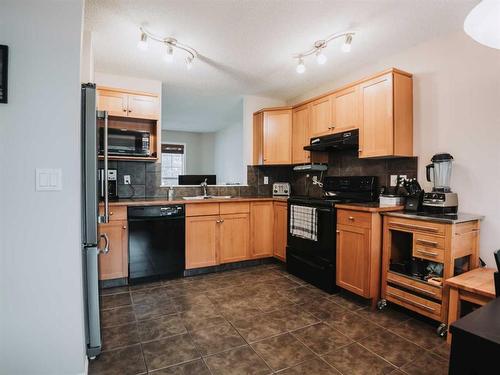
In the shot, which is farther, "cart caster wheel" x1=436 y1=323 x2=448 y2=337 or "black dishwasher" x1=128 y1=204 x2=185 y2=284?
"black dishwasher" x1=128 y1=204 x2=185 y2=284

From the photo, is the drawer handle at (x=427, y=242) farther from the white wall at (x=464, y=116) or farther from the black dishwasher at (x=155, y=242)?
the black dishwasher at (x=155, y=242)

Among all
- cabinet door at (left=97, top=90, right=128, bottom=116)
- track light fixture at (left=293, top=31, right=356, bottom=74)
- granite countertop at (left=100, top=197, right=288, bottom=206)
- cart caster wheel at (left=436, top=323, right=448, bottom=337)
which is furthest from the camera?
cabinet door at (left=97, top=90, right=128, bottom=116)

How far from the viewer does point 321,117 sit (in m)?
3.51

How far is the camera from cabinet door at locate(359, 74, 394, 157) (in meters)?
2.68

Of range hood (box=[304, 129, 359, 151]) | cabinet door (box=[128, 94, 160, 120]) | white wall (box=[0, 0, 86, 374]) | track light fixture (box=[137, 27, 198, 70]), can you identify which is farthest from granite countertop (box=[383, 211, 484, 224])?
cabinet door (box=[128, 94, 160, 120])

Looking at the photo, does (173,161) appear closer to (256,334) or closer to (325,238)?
(325,238)

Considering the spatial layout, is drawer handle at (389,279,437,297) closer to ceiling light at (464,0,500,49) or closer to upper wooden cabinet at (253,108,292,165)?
ceiling light at (464,0,500,49)

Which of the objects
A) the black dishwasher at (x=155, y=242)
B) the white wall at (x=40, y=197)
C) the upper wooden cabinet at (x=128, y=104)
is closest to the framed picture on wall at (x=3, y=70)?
the white wall at (x=40, y=197)

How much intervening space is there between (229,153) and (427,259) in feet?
18.5

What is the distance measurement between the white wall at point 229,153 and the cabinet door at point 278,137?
2.32 m

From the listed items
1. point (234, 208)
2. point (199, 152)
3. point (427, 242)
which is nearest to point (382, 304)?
point (427, 242)

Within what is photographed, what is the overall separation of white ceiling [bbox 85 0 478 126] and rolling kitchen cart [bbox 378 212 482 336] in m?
1.67

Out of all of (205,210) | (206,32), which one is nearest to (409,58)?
(206,32)

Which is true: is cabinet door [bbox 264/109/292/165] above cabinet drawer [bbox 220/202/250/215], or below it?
above
